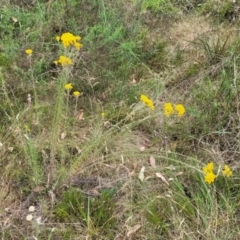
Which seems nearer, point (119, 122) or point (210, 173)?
point (210, 173)

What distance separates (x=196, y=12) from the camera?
3701mm

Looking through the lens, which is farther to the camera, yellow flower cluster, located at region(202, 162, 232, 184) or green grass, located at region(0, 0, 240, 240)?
green grass, located at region(0, 0, 240, 240)

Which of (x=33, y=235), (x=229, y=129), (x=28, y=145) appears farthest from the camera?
(x=229, y=129)

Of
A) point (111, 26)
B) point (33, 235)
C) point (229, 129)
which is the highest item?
point (111, 26)

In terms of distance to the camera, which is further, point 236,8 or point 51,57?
point 236,8

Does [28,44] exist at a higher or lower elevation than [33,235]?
higher

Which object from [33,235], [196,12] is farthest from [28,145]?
[196,12]

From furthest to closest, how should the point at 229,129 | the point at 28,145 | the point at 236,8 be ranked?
the point at 236,8 < the point at 229,129 < the point at 28,145

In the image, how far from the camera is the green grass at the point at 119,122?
7.48 ft

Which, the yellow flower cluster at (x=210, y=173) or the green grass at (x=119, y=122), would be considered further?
the green grass at (x=119, y=122)

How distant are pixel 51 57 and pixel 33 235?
1265 millimetres

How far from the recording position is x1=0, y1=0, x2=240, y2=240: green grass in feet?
7.48

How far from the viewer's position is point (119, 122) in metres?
2.39

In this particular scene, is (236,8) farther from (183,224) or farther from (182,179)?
(183,224)
